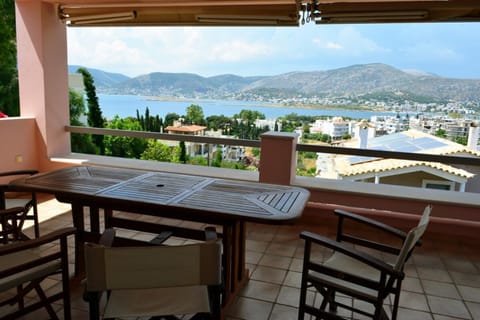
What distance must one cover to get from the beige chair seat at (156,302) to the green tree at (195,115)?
12.7 ft

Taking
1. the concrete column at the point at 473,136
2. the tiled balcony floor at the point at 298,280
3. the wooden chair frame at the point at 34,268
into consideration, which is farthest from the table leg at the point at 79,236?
the concrete column at the point at 473,136

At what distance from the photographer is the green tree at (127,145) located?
19.2 ft

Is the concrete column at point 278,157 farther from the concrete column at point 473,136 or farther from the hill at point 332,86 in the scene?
the concrete column at point 473,136

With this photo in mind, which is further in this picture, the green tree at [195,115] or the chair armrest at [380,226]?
the green tree at [195,115]

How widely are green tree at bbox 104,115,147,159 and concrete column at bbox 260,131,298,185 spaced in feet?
7.45

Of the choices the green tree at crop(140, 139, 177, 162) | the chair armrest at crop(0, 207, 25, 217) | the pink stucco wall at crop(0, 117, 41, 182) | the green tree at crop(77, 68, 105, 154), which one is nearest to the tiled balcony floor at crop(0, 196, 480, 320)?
the chair armrest at crop(0, 207, 25, 217)

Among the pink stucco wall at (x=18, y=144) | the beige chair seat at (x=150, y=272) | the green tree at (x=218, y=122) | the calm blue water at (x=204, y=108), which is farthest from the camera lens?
the green tree at (x=218, y=122)

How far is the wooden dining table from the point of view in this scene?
2219 mm

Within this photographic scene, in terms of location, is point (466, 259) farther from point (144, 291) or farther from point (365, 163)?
point (144, 291)

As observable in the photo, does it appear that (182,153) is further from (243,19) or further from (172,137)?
(243,19)

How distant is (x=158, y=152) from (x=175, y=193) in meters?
3.27

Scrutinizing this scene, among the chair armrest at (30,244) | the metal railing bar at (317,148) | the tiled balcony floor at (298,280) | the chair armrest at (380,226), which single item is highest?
the metal railing bar at (317,148)

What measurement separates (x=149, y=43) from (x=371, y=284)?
9.55 m

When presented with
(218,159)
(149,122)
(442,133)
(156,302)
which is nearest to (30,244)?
(156,302)
